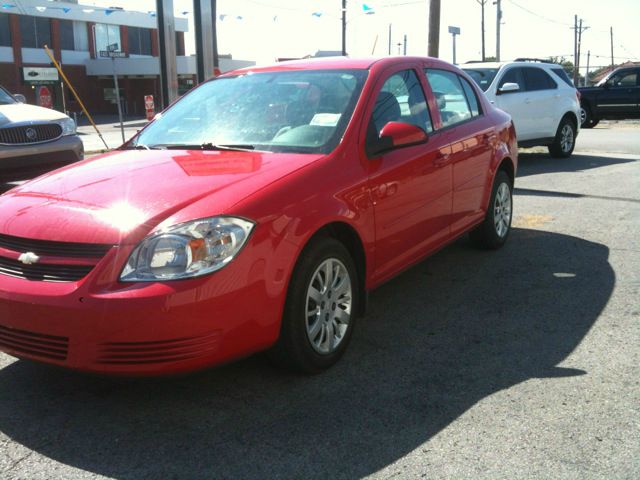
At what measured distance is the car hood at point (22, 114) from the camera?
8430 millimetres

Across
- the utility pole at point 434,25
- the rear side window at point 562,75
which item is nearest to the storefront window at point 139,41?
the utility pole at point 434,25

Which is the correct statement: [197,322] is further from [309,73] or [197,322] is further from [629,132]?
[629,132]

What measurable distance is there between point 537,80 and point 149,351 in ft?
37.6

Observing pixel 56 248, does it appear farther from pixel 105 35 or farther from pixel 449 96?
pixel 105 35

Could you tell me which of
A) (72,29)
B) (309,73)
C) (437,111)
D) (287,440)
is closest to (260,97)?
(309,73)

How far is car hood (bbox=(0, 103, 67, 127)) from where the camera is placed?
843 centimetres

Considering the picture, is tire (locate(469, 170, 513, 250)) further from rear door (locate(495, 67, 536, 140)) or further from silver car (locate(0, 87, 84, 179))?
rear door (locate(495, 67, 536, 140))

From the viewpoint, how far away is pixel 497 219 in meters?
6.40

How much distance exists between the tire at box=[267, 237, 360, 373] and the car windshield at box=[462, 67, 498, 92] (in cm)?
925

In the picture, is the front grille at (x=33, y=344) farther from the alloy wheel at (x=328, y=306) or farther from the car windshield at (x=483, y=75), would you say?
the car windshield at (x=483, y=75)

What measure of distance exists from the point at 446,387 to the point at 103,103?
58592mm

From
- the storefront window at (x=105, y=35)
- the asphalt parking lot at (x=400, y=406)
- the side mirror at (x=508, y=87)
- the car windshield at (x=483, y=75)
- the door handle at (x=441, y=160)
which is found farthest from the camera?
the storefront window at (x=105, y=35)

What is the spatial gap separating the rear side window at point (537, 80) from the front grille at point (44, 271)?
11.1 metres

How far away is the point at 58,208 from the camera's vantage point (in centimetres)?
354
